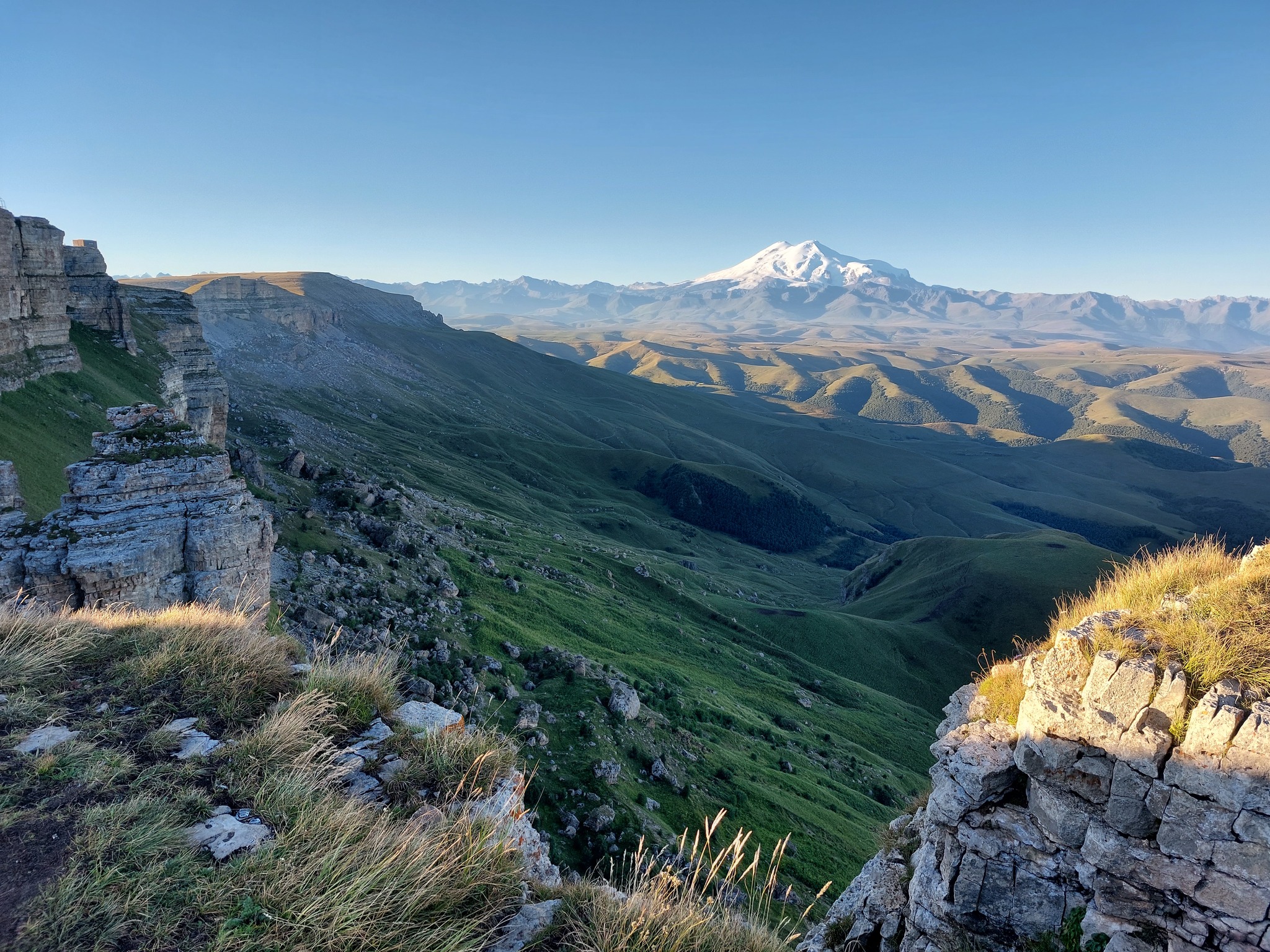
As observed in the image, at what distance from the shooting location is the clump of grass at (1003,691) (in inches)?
384

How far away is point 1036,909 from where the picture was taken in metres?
8.25

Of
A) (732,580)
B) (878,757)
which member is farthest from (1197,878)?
(732,580)

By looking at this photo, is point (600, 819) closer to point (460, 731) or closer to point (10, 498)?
point (460, 731)

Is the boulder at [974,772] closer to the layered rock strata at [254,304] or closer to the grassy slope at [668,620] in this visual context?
the grassy slope at [668,620]

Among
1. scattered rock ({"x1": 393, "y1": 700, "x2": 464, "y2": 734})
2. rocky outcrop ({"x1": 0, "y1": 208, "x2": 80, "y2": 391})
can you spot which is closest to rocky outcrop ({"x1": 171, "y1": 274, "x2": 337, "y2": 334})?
rocky outcrop ({"x1": 0, "y1": 208, "x2": 80, "y2": 391})

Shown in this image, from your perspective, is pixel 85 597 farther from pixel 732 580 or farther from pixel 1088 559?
pixel 1088 559

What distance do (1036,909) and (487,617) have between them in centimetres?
3605

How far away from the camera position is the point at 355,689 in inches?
355

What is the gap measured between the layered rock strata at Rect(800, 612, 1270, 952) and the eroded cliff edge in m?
0.02

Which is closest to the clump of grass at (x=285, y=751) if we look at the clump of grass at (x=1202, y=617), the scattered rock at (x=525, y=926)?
the scattered rock at (x=525, y=926)

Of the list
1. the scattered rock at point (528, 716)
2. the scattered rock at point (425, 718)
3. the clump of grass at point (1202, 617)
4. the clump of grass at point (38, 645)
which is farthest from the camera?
the scattered rock at point (528, 716)

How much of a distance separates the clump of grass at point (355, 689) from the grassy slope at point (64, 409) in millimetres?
23473

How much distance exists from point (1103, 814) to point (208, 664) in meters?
12.4

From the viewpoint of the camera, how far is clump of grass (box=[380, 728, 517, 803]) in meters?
7.53
